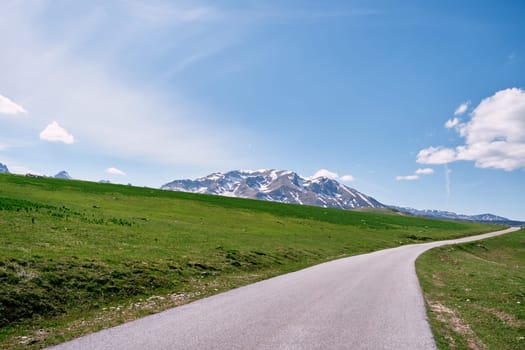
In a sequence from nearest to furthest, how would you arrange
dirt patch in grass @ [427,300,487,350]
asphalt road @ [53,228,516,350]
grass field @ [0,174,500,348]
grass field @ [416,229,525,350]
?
asphalt road @ [53,228,516,350], dirt patch in grass @ [427,300,487,350], grass field @ [416,229,525,350], grass field @ [0,174,500,348]

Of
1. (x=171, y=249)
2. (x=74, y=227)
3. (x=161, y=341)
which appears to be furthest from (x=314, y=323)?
(x=74, y=227)

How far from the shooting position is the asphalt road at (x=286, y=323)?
Result: 9.32 meters

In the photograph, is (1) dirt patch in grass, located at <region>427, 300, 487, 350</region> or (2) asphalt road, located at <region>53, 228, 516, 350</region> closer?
(2) asphalt road, located at <region>53, 228, 516, 350</region>

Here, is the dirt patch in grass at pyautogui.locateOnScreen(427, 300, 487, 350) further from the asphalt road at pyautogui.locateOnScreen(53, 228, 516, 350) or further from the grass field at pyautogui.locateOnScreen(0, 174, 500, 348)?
the grass field at pyautogui.locateOnScreen(0, 174, 500, 348)

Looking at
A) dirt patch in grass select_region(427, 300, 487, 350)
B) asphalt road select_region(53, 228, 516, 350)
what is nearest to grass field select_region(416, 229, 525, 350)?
dirt patch in grass select_region(427, 300, 487, 350)

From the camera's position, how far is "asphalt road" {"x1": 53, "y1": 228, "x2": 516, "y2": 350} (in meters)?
9.32

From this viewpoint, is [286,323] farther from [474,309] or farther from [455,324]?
[474,309]

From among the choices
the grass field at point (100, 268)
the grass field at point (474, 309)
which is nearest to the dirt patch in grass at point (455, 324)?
the grass field at point (474, 309)

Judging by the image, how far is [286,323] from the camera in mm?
11156

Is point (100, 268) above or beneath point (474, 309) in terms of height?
beneath

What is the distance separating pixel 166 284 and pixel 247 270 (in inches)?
316

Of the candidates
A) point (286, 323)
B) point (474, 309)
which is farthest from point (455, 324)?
point (286, 323)

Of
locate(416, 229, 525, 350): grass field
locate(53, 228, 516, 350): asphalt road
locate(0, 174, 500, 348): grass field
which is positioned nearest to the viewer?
locate(53, 228, 516, 350): asphalt road

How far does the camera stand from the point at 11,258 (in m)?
15.0
